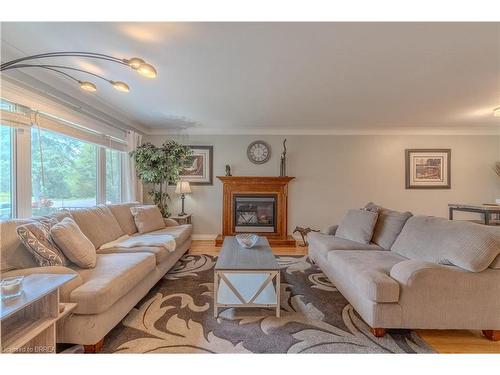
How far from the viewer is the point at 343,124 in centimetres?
455

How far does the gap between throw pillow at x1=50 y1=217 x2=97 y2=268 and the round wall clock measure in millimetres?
3415

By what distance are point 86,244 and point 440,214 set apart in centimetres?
616

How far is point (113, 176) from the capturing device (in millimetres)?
4004

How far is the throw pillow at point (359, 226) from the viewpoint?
2.92 metres

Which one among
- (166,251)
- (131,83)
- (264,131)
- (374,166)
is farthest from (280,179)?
(131,83)

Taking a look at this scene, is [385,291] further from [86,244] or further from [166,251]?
[86,244]

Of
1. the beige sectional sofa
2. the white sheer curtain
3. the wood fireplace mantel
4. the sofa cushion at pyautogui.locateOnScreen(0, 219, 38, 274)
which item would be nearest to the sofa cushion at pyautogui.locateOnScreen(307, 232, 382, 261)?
the beige sectional sofa

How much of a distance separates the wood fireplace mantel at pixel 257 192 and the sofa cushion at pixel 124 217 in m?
1.78

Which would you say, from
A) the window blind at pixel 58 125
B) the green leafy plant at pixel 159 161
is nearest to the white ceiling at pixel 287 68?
the window blind at pixel 58 125

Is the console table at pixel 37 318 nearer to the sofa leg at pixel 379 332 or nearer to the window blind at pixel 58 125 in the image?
the window blind at pixel 58 125

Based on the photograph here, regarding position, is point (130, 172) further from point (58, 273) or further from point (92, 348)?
point (92, 348)

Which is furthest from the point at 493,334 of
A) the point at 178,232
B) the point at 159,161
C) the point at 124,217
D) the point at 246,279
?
the point at 159,161
